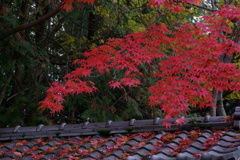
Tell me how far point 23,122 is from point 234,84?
627cm

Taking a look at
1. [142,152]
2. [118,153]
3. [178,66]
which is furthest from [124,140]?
[178,66]

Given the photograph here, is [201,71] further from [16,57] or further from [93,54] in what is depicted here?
[16,57]

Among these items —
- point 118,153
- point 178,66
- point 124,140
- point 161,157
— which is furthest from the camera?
point 178,66

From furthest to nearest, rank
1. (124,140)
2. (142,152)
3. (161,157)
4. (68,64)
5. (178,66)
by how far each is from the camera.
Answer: (68,64) < (178,66) < (124,140) < (142,152) < (161,157)

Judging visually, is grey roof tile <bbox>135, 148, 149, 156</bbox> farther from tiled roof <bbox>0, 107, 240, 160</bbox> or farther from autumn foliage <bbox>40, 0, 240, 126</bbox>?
autumn foliage <bbox>40, 0, 240, 126</bbox>

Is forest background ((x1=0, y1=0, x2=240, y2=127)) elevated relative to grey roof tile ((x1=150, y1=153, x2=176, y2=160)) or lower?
elevated

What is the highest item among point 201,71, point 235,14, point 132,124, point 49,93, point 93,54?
point 235,14

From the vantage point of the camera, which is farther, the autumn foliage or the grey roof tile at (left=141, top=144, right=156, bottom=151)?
the autumn foliage

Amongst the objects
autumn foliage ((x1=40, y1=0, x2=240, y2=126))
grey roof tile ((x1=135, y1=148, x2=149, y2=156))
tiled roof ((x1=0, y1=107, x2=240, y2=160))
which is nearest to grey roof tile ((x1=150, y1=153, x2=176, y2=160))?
tiled roof ((x1=0, y1=107, x2=240, y2=160))

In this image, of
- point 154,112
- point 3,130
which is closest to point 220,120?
point 3,130

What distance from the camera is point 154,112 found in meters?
9.69

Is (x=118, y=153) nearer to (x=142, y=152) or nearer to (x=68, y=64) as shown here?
(x=142, y=152)

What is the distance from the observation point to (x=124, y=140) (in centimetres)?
413

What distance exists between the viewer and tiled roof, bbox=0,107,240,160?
340 centimetres
